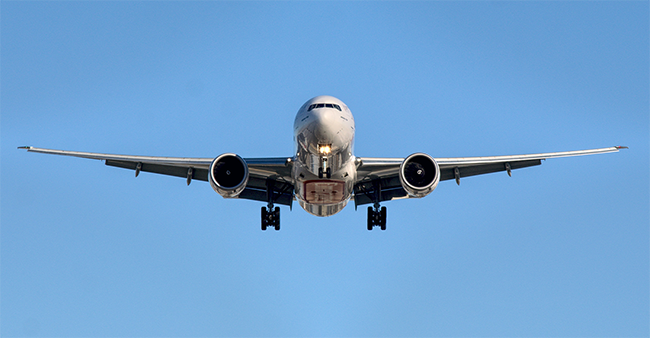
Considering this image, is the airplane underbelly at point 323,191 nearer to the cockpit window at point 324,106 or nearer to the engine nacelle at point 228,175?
the engine nacelle at point 228,175

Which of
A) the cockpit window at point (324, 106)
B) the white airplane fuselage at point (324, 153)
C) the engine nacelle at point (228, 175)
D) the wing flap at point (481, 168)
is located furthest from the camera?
the wing flap at point (481, 168)

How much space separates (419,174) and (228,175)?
265 inches

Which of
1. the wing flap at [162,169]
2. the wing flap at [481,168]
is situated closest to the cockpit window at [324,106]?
the wing flap at [481,168]

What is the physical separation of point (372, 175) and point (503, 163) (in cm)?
525

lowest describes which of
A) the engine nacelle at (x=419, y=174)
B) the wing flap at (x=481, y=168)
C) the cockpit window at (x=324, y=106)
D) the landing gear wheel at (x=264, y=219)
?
the landing gear wheel at (x=264, y=219)

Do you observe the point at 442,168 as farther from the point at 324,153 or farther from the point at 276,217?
the point at 276,217

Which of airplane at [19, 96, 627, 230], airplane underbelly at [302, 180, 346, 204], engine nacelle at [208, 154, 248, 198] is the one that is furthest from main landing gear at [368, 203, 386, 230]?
engine nacelle at [208, 154, 248, 198]

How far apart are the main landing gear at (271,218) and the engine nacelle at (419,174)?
7.26 metres

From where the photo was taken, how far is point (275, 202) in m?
30.3

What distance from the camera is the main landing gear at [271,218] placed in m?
30.5

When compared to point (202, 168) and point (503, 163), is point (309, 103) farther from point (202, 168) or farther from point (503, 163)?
point (503, 163)

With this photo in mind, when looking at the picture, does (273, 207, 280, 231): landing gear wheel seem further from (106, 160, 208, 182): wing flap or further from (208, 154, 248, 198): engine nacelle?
(208, 154, 248, 198): engine nacelle

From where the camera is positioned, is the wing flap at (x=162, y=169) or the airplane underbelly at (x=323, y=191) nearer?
the airplane underbelly at (x=323, y=191)

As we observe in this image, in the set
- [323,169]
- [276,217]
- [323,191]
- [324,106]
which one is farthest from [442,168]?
[276,217]
